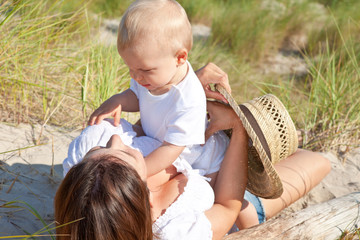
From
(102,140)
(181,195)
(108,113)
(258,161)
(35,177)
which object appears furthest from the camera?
(35,177)

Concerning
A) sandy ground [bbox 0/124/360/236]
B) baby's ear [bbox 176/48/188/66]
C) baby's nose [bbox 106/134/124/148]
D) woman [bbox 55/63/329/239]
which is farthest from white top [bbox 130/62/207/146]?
sandy ground [bbox 0/124/360/236]

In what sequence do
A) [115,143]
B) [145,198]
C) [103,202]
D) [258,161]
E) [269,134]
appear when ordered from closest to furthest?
[103,202]
[145,198]
[115,143]
[269,134]
[258,161]

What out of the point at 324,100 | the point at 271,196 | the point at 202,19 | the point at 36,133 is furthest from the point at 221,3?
the point at 271,196

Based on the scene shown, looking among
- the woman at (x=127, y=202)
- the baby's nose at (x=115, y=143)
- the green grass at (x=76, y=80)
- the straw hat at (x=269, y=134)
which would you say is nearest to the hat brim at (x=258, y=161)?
the straw hat at (x=269, y=134)

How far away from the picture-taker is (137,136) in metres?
2.29

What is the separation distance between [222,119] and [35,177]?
1221mm

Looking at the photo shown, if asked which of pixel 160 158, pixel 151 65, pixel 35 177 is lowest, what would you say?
pixel 35 177

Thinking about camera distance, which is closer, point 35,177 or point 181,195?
point 181,195

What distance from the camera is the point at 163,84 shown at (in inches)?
75.6

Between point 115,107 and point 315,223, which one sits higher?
point 115,107

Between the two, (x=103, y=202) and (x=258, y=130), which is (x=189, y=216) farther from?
(x=258, y=130)

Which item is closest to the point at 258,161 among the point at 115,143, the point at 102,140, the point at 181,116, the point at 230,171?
the point at 230,171

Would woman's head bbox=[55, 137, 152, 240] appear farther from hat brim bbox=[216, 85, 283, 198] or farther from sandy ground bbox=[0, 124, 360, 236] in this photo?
hat brim bbox=[216, 85, 283, 198]

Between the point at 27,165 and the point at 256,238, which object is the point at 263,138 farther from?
the point at 27,165
